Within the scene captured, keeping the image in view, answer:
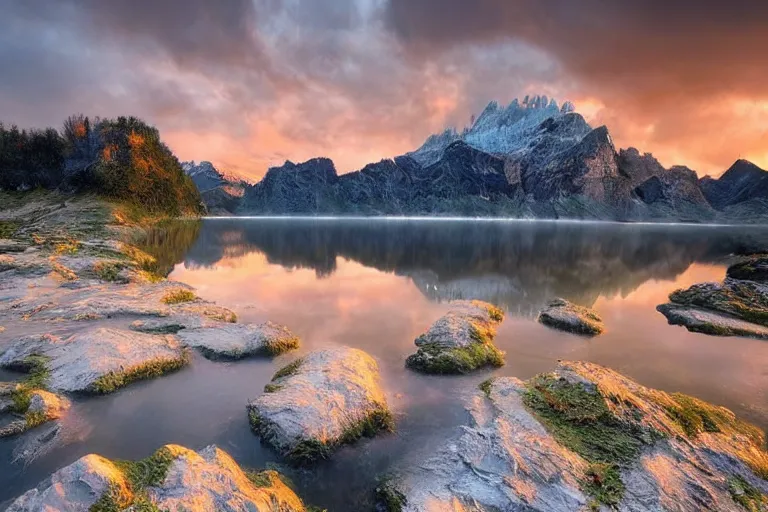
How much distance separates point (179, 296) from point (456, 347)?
1872 cm

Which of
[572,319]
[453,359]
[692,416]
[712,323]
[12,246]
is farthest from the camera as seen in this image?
[12,246]

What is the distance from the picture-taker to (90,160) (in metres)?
94.4

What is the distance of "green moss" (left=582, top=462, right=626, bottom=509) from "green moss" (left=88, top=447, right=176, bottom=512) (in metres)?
→ 9.46

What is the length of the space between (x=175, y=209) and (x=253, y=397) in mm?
124030

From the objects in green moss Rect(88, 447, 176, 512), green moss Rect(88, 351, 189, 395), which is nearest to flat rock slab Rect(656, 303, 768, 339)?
green moss Rect(88, 447, 176, 512)

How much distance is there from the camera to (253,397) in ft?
44.7

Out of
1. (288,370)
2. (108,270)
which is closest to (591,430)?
(288,370)

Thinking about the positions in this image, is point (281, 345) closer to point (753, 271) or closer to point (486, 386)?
point (486, 386)

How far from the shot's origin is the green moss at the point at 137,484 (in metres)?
7.43

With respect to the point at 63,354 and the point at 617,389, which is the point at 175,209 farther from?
the point at 617,389

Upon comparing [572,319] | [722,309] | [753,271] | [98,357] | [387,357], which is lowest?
[387,357]

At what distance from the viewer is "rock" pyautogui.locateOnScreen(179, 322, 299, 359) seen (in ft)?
56.1

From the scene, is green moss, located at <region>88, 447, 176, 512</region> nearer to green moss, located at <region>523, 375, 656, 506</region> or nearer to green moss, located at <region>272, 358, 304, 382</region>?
green moss, located at <region>272, 358, 304, 382</region>

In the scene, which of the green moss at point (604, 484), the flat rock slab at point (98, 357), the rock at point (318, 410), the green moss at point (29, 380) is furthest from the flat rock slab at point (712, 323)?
the green moss at point (29, 380)
